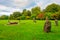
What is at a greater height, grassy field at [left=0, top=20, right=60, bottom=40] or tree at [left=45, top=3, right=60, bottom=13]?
tree at [left=45, top=3, right=60, bottom=13]

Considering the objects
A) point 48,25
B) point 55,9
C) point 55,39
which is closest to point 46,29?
point 48,25

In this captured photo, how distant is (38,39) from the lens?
18688mm

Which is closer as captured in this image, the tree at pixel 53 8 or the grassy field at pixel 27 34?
the grassy field at pixel 27 34

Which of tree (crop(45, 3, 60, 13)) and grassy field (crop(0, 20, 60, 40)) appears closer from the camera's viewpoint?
grassy field (crop(0, 20, 60, 40))

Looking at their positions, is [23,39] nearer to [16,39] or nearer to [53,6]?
[16,39]

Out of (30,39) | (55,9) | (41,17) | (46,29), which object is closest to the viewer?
(30,39)

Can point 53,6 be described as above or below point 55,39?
above

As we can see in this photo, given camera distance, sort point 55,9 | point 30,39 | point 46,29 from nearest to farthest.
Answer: point 30,39 < point 46,29 < point 55,9

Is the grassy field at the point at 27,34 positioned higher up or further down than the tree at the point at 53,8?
further down

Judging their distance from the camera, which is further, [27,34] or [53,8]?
[53,8]

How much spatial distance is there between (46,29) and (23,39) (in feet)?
21.6

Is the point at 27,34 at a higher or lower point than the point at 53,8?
lower

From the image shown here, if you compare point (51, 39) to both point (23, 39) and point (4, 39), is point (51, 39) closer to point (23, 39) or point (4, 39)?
point (23, 39)

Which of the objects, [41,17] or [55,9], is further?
[55,9]
